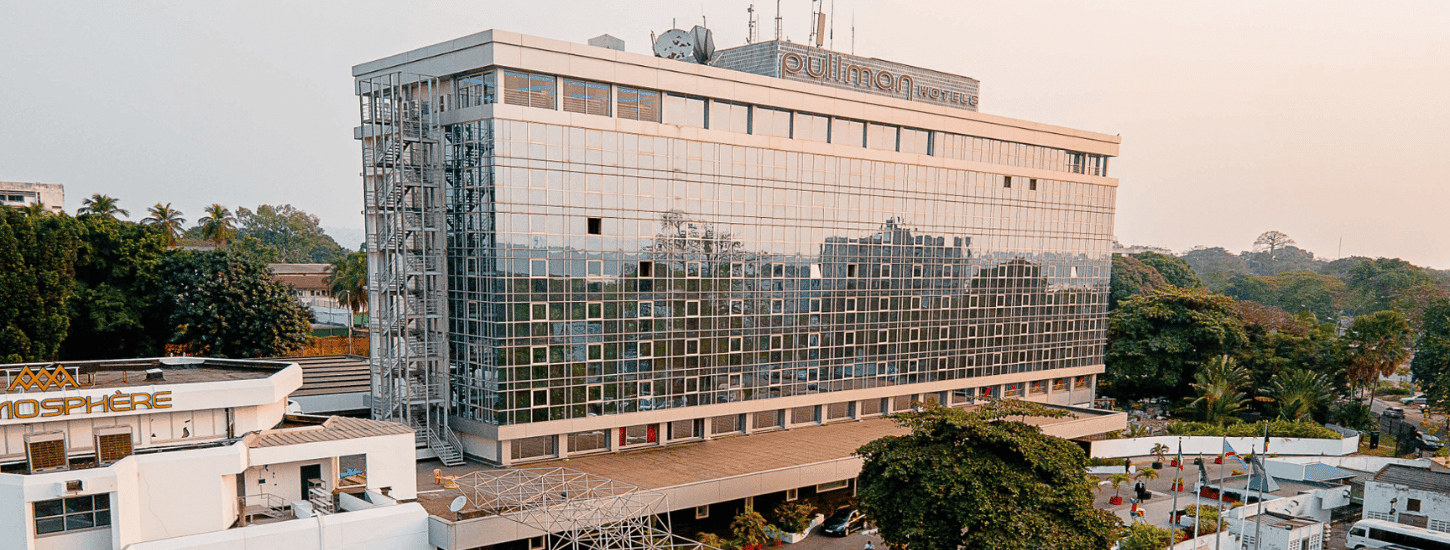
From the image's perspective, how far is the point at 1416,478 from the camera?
41562 mm

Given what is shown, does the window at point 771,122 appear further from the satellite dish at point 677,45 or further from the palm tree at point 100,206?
the palm tree at point 100,206

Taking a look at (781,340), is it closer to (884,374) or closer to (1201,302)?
(884,374)

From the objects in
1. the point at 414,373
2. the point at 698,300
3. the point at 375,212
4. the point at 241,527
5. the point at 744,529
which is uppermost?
the point at 375,212

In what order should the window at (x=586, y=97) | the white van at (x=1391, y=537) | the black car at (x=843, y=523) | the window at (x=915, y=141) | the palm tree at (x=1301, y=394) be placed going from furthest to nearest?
the palm tree at (x=1301, y=394)
the window at (x=915, y=141)
the black car at (x=843, y=523)
the window at (x=586, y=97)
the white van at (x=1391, y=537)

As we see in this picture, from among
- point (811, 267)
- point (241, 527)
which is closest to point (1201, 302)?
point (811, 267)

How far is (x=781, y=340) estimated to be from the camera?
45625mm

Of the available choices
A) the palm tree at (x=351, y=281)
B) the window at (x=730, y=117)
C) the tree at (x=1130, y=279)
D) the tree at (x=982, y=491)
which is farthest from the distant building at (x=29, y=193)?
the tree at (x=1130, y=279)

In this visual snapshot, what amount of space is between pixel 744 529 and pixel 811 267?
16782mm

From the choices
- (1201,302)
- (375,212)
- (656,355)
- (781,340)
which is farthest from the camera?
(1201,302)

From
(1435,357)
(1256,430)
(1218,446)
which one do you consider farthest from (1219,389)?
(1435,357)

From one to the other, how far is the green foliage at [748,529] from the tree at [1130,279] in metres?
74.1

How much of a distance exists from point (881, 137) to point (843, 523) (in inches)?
889

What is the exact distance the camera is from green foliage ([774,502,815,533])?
3641 centimetres

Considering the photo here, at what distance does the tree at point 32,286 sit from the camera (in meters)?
43.6
